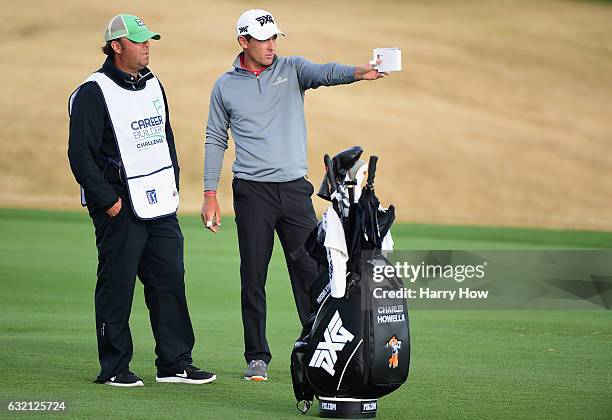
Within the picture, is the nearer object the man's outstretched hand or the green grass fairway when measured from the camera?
the green grass fairway

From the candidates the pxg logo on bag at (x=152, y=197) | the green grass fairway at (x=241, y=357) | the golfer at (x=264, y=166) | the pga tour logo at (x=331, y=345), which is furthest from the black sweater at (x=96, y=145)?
the pga tour logo at (x=331, y=345)

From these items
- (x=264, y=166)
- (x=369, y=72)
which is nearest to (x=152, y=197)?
(x=264, y=166)

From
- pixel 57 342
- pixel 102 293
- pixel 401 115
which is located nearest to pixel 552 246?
pixel 57 342

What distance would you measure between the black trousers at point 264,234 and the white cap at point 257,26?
88 cm

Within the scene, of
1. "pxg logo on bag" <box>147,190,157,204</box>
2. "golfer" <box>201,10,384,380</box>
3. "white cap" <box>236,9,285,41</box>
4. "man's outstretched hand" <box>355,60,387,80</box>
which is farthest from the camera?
"golfer" <box>201,10,384,380</box>

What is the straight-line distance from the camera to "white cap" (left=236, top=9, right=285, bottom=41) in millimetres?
7957

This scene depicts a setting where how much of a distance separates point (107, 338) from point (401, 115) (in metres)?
35.1

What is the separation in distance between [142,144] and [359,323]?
1.94 metres

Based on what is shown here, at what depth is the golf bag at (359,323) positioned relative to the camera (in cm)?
643

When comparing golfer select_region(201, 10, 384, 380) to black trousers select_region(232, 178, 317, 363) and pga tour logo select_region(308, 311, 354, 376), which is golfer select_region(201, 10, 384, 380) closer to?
black trousers select_region(232, 178, 317, 363)

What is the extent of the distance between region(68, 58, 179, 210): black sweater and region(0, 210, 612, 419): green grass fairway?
3.55ft

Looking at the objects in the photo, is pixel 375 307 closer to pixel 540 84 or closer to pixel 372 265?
pixel 372 265

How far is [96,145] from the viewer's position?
7.61m

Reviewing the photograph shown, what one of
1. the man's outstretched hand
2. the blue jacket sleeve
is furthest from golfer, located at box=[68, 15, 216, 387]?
the man's outstretched hand
